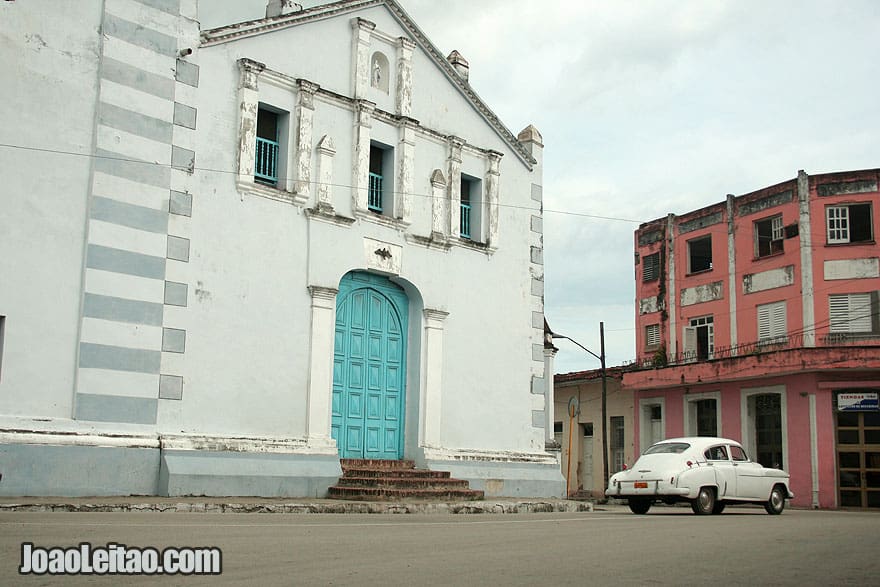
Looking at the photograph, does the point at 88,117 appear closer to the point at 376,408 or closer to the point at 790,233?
the point at 376,408

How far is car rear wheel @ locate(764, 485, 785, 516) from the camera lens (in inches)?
726

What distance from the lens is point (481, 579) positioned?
6.55 metres

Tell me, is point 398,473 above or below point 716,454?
below

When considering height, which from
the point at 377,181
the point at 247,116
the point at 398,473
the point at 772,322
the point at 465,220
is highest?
Result: the point at 247,116

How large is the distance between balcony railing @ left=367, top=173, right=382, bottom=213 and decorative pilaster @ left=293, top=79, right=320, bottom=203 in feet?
6.00

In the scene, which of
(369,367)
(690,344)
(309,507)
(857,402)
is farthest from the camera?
(690,344)

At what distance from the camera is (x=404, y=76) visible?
19359 millimetres

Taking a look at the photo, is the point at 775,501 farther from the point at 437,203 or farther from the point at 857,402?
the point at 857,402

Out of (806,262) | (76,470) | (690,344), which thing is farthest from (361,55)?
(690,344)

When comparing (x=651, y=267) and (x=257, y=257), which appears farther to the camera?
(x=651, y=267)

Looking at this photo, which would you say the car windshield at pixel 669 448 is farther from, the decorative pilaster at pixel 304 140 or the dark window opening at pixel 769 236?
the dark window opening at pixel 769 236

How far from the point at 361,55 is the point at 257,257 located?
191 inches

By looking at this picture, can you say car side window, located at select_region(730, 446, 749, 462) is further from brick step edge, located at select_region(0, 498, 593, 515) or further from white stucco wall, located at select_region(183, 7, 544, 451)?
white stucco wall, located at select_region(183, 7, 544, 451)

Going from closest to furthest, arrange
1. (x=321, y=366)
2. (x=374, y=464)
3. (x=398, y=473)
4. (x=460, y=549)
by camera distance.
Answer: (x=460, y=549)
(x=321, y=366)
(x=398, y=473)
(x=374, y=464)
